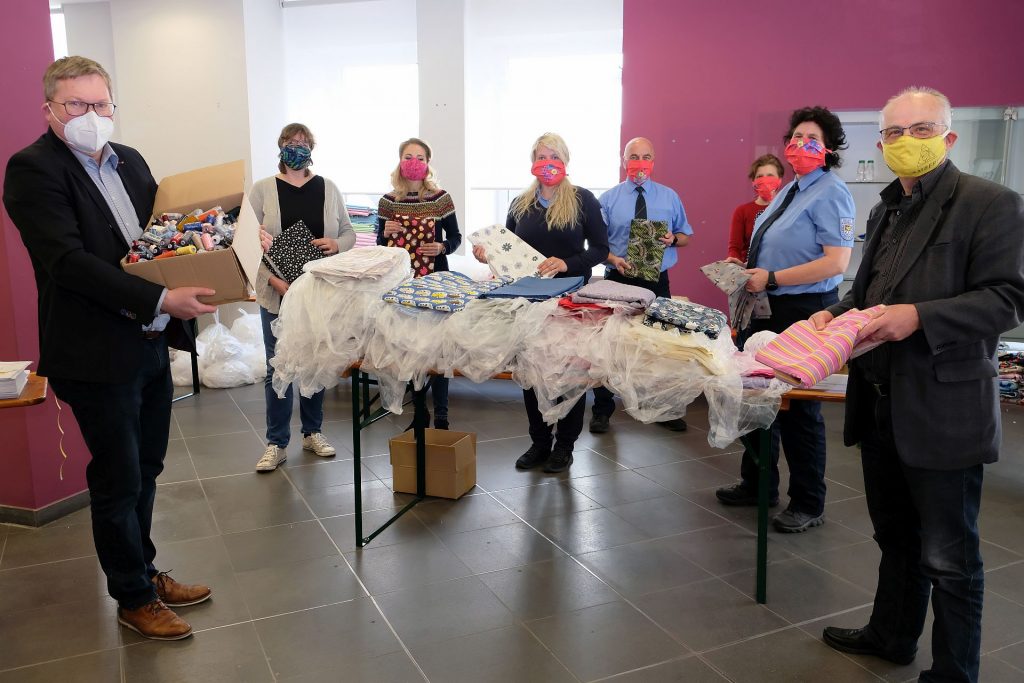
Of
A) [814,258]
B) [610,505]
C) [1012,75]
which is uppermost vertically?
[1012,75]

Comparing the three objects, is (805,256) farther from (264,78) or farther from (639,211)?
(264,78)

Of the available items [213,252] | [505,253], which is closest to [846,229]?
[505,253]

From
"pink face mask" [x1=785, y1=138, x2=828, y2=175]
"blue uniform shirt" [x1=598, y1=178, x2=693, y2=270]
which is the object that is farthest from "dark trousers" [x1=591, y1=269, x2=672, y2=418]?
"pink face mask" [x1=785, y1=138, x2=828, y2=175]

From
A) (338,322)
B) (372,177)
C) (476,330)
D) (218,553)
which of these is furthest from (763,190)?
(372,177)

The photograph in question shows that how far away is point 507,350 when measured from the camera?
2900 mm

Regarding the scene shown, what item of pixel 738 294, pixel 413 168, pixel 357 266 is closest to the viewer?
pixel 357 266

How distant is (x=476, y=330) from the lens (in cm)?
294

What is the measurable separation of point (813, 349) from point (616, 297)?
0.84 meters

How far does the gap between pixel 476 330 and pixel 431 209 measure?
141cm

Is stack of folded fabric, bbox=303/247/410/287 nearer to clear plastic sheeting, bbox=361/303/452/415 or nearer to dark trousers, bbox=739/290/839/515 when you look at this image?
clear plastic sheeting, bbox=361/303/452/415

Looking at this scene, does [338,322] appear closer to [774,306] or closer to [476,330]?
[476,330]

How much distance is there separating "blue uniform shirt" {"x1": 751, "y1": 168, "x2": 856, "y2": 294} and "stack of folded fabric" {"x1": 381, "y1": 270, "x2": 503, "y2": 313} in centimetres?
120

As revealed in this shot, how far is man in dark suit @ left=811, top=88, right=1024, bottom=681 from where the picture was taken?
1972 millimetres

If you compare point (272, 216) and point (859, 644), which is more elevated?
point (272, 216)
